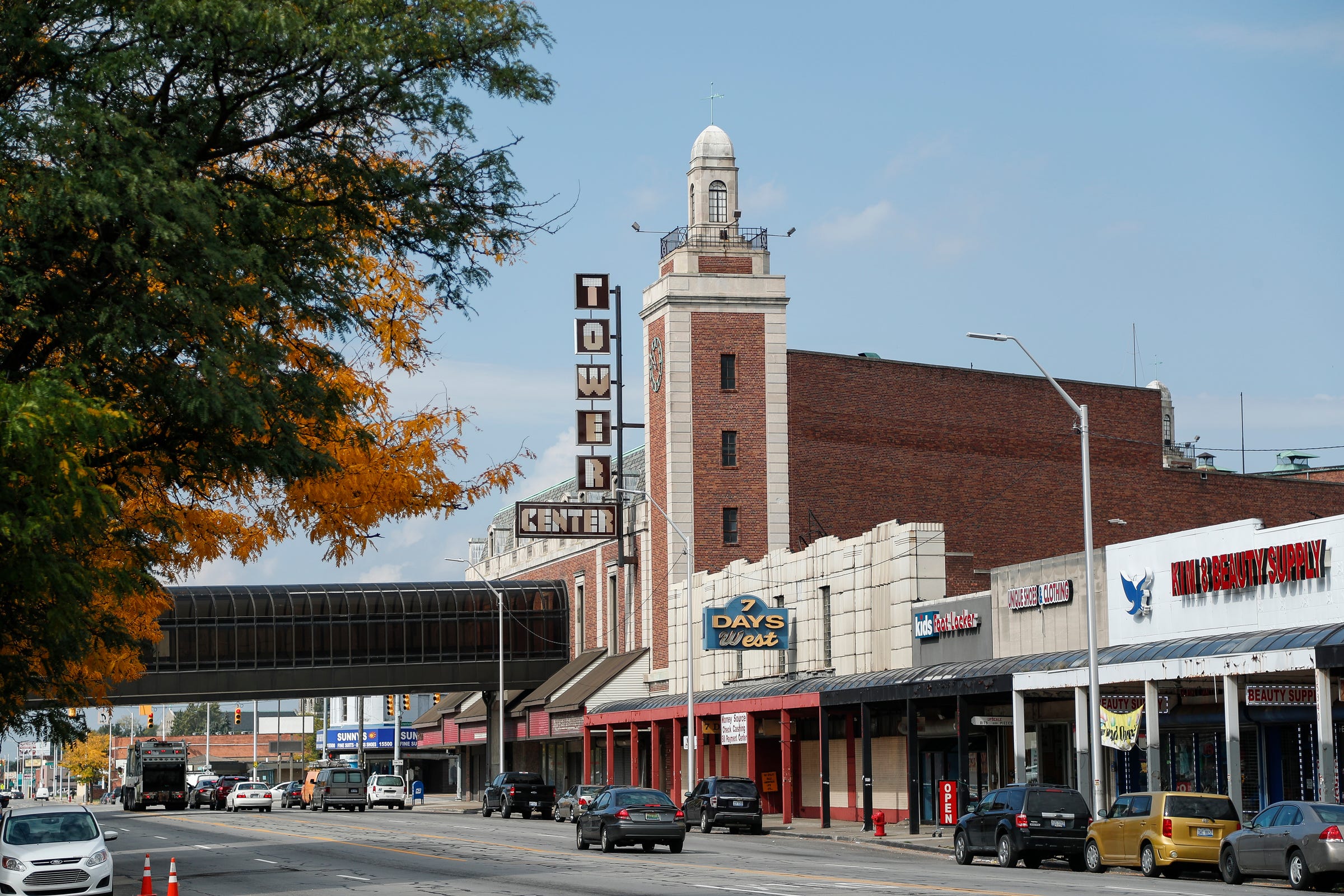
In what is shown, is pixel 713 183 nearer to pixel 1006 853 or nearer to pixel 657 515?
pixel 657 515

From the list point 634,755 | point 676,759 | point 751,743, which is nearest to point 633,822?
point 751,743

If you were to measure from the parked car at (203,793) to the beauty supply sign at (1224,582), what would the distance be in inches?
2338

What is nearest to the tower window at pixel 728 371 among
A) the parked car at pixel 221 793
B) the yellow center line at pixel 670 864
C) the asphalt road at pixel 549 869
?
the asphalt road at pixel 549 869

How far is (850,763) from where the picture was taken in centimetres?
5294

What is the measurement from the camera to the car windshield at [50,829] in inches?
999

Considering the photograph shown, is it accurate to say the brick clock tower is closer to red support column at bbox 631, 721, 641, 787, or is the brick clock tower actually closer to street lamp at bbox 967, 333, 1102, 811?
red support column at bbox 631, 721, 641, 787

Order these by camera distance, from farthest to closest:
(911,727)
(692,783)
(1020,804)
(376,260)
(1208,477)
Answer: (1208,477)
(692,783)
(911,727)
(1020,804)
(376,260)

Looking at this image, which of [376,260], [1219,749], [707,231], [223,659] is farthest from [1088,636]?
[223,659]

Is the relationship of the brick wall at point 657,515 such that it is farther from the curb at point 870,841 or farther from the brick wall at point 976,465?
the curb at point 870,841

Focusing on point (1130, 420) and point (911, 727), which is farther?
point (1130, 420)

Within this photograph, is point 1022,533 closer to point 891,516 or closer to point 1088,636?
point 891,516

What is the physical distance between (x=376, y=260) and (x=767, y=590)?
39.8 metres

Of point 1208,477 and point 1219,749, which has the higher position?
point 1208,477

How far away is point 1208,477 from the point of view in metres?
69.3
